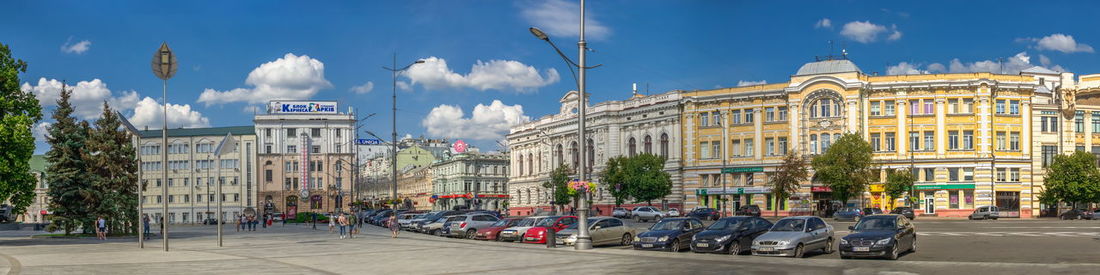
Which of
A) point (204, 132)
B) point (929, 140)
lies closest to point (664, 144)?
point (929, 140)

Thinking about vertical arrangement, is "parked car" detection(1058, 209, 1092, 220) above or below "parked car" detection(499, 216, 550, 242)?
below

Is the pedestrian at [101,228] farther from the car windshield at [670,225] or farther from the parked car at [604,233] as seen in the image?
the car windshield at [670,225]

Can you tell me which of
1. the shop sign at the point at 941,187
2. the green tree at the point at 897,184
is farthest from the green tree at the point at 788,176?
the shop sign at the point at 941,187

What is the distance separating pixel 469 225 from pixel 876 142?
50665mm

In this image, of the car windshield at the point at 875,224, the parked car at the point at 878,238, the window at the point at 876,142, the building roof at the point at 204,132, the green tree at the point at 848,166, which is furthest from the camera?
the building roof at the point at 204,132

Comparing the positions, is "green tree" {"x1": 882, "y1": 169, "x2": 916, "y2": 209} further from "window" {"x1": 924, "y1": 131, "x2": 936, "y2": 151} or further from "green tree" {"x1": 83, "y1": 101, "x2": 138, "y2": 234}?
"green tree" {"x1": 83, "y1": 101, "x2": 138, "y2": 234}

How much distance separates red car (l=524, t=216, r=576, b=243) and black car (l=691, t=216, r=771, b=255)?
31.4ft

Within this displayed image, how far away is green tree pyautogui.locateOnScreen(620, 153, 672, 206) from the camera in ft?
308

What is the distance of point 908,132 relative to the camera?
86.0 meters

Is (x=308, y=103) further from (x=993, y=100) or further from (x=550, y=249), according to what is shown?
(x=550, y=249)

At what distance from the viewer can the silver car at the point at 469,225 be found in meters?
49.8

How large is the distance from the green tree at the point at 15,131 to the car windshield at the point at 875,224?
123 feet

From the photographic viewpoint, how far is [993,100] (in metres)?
84.4

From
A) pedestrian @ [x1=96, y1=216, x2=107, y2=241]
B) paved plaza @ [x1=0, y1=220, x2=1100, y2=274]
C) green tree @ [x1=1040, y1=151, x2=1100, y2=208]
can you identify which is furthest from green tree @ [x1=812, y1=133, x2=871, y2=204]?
pedestrian @ [x1=96, y1=216, x2=107, y2=241]
